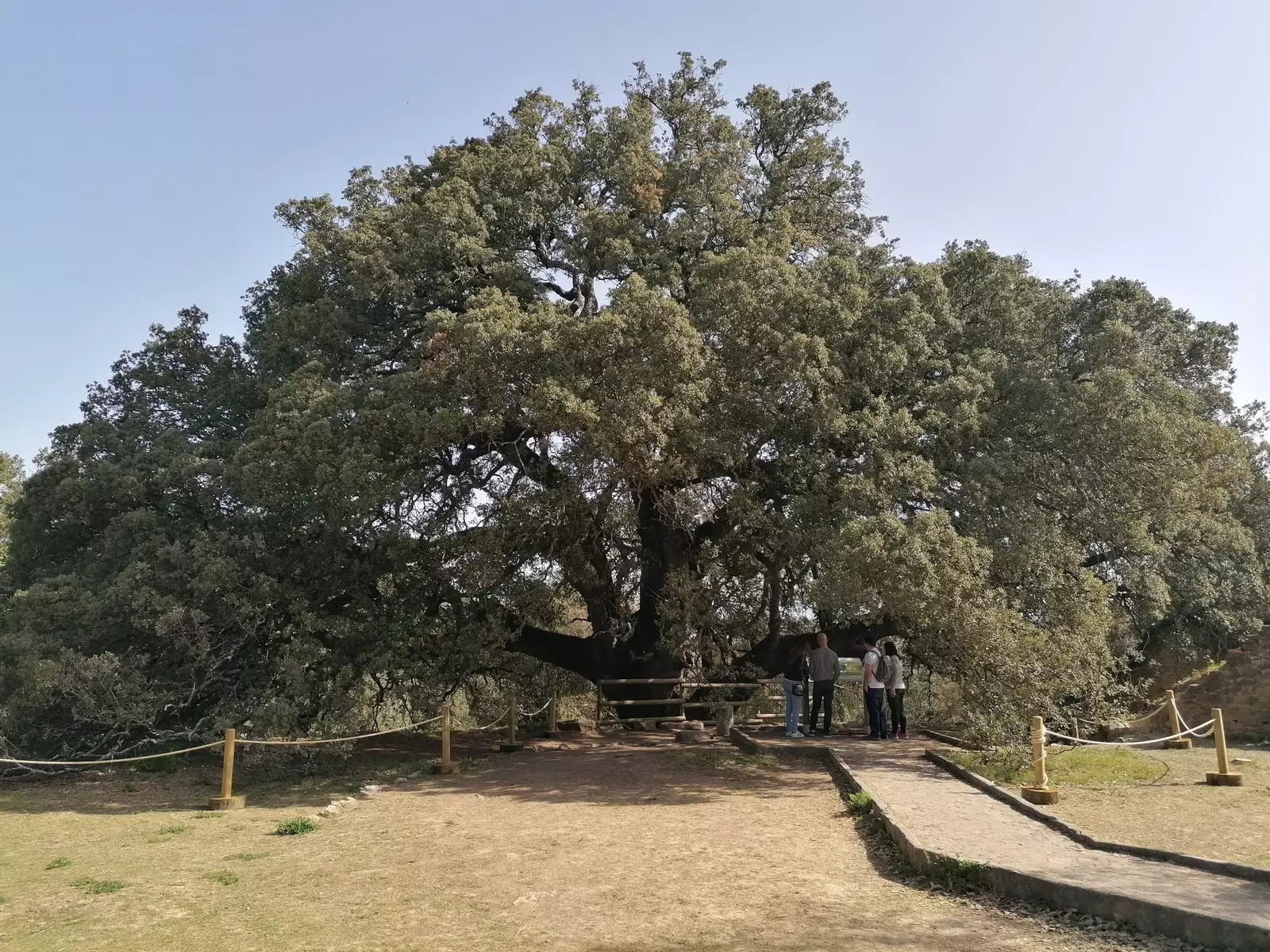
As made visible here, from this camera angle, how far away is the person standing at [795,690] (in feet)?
45.4

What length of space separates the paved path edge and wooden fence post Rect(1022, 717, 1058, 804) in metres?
0.12

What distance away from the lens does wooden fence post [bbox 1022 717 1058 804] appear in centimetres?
859

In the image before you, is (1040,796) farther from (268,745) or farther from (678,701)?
(268,745)

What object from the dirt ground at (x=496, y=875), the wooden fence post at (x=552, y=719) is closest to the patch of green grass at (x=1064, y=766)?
the dirt ground at (x=496, y=875)

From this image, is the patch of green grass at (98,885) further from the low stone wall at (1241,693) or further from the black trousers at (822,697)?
the low stone wall at (1241,693)

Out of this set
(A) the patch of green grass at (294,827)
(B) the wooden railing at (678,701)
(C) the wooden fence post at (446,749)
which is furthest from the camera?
(B) the wooden railing at (678,701)

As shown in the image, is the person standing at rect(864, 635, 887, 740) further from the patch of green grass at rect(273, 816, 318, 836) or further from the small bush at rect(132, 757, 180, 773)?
the small bush at rect(132, 757, 180, 773)

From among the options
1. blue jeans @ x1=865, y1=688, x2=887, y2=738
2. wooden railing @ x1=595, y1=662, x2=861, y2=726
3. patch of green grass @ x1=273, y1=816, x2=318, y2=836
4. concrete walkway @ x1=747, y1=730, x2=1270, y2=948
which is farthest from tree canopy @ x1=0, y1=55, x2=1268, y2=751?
patch of green grass @ x1=273, y1=816, x2=318, y2=836

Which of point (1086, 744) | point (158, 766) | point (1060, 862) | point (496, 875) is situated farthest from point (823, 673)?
point (158, 766)

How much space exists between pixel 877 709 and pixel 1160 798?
431 centimetres

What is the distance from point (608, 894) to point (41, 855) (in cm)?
564

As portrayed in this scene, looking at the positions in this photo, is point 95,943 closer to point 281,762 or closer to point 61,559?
point 281,762

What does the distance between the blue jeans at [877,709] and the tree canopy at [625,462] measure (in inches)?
49.0

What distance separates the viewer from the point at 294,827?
8508mm
